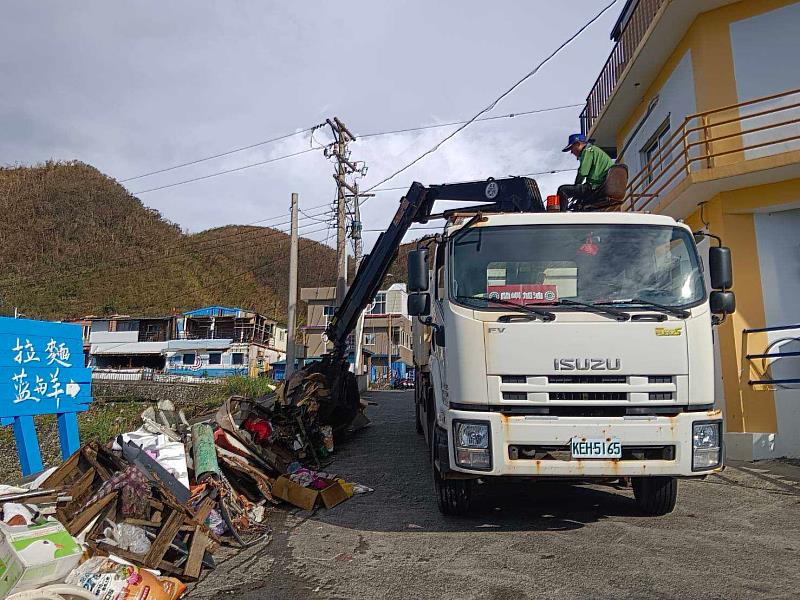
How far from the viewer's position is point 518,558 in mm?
4293

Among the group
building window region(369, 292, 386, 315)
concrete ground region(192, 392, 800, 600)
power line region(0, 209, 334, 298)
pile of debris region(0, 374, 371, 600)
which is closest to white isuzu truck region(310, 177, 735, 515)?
concrete ground region(192, 392, 800, 600)

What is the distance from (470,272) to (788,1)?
8.25 meters

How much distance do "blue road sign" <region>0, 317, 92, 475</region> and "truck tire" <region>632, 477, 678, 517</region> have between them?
597 cm

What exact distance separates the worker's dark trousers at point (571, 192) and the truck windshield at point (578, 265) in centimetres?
180

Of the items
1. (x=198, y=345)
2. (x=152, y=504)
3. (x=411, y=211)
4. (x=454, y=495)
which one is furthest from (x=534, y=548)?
(x=198, y=345)

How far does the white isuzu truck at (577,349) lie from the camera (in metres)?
4.39

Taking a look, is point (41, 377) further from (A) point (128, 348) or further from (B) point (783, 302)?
(A) point (128, 348)

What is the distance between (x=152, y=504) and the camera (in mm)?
4332

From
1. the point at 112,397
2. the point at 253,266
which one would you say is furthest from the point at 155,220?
the point at 112,397

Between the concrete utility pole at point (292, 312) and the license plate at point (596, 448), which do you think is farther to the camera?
the concrete utility pole at point (292, 312)

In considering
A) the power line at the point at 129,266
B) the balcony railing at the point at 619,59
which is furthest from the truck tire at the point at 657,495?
the power line at the point at 129,266

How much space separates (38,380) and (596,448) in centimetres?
537

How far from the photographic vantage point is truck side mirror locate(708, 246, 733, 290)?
4934 mm

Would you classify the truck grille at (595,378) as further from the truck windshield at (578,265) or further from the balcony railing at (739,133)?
the balcony railing at (739,133)
